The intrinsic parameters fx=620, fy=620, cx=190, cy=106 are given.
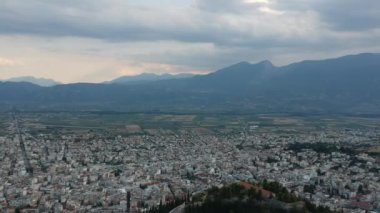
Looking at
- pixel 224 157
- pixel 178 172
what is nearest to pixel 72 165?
pixel 178 172

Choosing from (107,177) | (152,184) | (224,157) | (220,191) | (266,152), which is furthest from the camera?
(266,152)

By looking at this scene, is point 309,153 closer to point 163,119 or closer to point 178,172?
point 178,172

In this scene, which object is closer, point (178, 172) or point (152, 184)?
point (152, 184)

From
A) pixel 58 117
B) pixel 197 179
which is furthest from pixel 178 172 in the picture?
pixel 58 117

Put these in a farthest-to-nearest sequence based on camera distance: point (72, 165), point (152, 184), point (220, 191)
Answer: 1. point (72, 165)
2. point (152, 184)
3. point (220, 191)

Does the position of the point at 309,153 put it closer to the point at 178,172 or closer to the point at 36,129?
the point at 178,172

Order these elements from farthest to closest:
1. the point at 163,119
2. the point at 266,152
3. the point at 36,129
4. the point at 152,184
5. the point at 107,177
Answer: the point at 163,119, the point at 36,129, the point at 266,152, the point at 107,177, the point at 152,184
